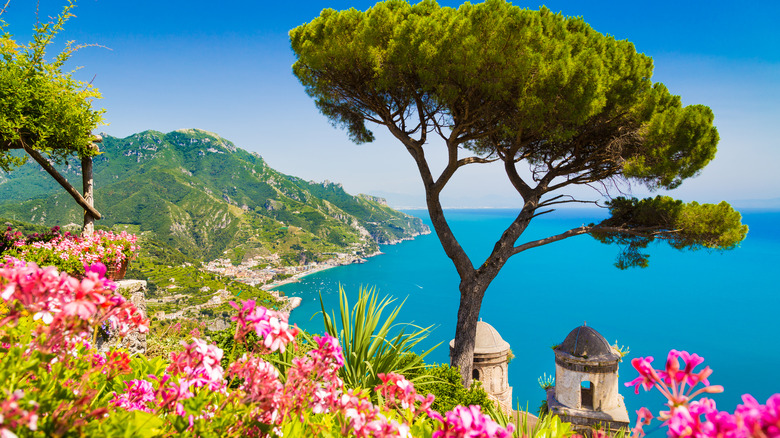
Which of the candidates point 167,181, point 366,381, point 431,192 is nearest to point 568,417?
point 431,192

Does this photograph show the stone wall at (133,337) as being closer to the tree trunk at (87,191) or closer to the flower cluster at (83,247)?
the flower cluster at (83,247)

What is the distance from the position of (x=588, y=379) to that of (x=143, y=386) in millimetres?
7430

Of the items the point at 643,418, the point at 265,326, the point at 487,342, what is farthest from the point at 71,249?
the point at 487,342

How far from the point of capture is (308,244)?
299 feet

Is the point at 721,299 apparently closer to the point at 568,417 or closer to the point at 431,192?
the point at 568,417

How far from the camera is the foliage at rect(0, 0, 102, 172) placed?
140 inches

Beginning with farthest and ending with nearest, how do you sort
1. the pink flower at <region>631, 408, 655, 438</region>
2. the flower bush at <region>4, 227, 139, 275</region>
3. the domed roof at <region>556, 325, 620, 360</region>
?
the domed roof at <region>556, 325, 620, 360</region>, the flower bush at <region>4, 227, 139, 275</region>, the pink flower at <region>631, 408, 655, 438</region>

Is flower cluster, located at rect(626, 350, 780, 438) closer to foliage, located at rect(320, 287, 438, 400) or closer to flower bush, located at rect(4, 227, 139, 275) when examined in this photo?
foliage, located at rect(320, 287, 438, 400)

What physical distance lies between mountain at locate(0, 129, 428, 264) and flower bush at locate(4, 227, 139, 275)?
3042 inches

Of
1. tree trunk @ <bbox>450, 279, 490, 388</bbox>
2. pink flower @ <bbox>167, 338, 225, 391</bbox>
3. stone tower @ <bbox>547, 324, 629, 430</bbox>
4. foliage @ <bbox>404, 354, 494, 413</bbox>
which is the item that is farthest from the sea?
pink flower @ <bbox>167, 338, 225, 391</bbox>

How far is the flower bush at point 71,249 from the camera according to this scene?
3686 millimetres

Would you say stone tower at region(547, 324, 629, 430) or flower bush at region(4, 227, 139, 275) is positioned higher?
flower bush at region(4, 227, 139, 275)

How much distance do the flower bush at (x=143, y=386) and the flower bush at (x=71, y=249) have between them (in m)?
3.15

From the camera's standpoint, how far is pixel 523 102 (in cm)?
482
